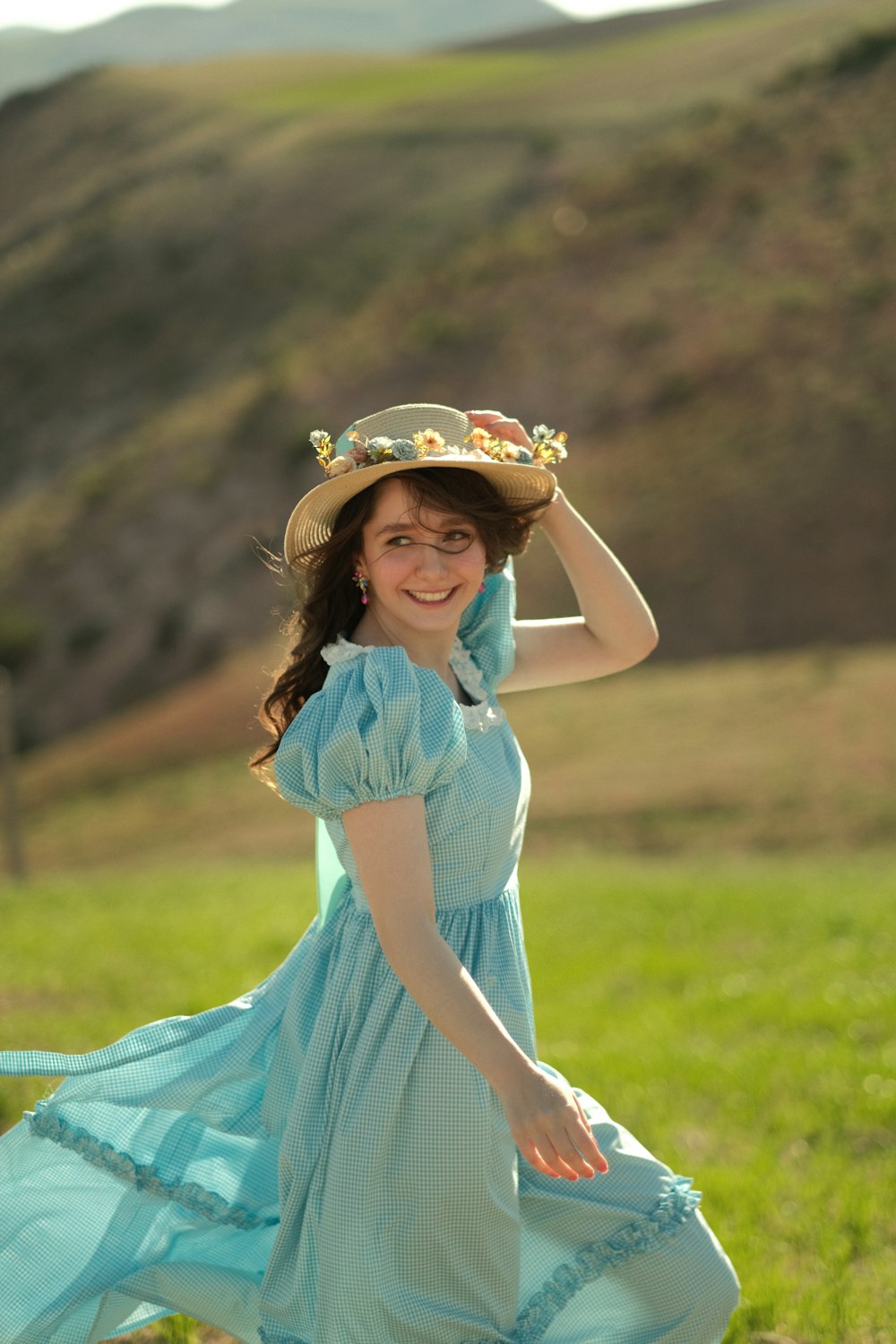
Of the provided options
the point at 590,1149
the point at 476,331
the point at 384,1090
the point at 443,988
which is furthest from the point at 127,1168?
the point at 476,331

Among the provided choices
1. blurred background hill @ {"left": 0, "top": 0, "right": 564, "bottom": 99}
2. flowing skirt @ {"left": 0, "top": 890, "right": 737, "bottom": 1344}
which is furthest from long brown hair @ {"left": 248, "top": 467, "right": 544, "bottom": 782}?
blurred background hill @ {"left": 0, "top": 0, "right": 564, "bottom": 99}

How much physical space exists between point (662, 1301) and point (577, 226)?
127 feet

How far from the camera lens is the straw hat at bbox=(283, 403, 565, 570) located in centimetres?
245

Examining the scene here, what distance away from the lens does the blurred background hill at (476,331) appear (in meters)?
27.7

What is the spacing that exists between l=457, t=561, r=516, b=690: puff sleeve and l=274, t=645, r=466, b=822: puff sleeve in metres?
0.41

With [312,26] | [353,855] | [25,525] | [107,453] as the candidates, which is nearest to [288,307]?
[107,453]

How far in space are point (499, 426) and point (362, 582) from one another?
16.7 inches

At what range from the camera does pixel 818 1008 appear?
5.82 m

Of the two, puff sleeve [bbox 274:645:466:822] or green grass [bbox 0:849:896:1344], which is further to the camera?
green grass [bbox 0:849:896:1344]

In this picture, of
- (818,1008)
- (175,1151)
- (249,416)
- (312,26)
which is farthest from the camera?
(312,26)

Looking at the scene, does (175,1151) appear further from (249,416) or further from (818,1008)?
(249,416)

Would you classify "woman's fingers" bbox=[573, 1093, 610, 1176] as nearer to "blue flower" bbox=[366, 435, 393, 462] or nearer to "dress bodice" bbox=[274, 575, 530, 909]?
"dress bodice" bbox=[274, 575, 530, 909]

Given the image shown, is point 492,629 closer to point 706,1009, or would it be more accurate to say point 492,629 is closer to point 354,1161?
point 354,1161

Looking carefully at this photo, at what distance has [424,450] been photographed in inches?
96.8
